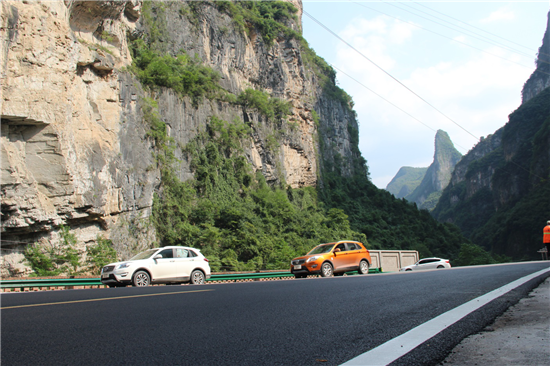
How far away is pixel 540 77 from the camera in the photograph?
13075 centimetres

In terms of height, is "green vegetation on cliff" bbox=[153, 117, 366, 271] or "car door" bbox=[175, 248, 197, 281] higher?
"green vegetation on cliff" bbox=[153, 117, 366, 271]

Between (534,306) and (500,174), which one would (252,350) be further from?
(500,174)

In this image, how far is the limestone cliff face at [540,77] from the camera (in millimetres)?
123225

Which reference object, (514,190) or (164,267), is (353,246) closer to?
(164,267)

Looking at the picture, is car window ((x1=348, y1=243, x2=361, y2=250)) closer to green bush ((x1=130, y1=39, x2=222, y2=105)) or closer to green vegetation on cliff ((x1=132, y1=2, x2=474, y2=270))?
green vegetation on cliff ((x1=132, y1=2, x2=474, y2=270))

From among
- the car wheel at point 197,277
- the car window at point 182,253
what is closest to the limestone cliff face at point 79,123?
the car window at point 182,253

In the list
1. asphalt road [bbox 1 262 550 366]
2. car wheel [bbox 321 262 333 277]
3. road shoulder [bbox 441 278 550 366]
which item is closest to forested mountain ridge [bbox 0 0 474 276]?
car wheel [bbox 321 262 333 277]

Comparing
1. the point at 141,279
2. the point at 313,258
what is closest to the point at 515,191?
the point at 313,258

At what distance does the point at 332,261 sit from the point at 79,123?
58.6ft

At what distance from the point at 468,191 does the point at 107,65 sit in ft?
451

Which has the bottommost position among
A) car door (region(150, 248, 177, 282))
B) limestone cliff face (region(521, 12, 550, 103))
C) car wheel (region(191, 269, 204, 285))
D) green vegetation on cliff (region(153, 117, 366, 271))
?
car wheel (region(191, 269, 204, 285))

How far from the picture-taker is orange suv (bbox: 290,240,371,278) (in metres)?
15.5

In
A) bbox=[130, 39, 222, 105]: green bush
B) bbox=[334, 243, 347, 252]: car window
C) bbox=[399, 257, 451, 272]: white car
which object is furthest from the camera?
bbox=[130, 39, 222, 105]: green bush

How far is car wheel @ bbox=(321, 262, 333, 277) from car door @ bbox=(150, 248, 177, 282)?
209 inches
